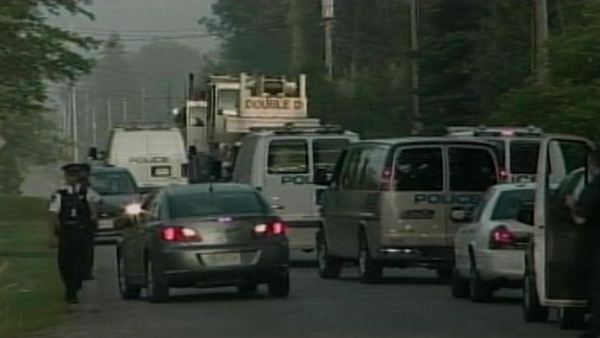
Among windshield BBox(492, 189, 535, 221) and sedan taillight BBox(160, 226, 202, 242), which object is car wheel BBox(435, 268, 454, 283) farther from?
sedan taillight BBox(160, 226, 202, 242)

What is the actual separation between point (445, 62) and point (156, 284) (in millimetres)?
33589

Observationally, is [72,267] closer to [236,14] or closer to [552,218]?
[552,218]

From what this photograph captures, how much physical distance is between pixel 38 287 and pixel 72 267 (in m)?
3.60

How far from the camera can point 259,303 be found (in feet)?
81.4

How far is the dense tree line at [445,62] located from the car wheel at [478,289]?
42.8 feet

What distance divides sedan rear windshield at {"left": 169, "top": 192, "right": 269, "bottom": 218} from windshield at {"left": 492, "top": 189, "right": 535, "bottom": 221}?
3.26m

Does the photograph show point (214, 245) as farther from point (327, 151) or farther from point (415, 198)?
point (327, 151)

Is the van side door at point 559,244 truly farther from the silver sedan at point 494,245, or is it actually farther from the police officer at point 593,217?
the silver sedan at point 494,245

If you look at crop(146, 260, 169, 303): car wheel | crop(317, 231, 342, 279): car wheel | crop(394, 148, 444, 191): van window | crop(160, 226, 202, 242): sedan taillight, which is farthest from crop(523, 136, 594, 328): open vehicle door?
crop(317, 231, 342, 279): car wheel

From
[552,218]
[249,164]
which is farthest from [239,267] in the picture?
[249,164]

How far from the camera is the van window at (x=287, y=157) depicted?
109 ft

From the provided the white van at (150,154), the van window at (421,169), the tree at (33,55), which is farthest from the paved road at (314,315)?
the white van at (150,154)

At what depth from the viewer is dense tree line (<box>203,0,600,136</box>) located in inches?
1549

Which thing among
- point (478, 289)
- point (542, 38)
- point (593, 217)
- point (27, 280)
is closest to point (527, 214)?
point (593, 217)
